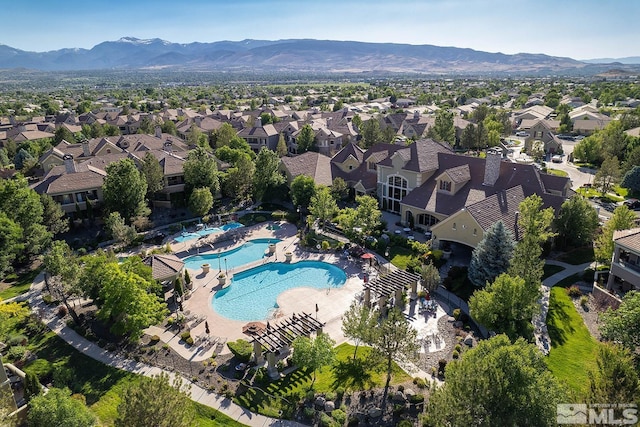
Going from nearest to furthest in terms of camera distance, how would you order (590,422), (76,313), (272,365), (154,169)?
(590,422) < (272,365) < (76,313) < (154,169)

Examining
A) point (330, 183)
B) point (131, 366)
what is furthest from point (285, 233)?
point (131, 366)

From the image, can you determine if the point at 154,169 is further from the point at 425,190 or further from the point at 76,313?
the point at 425,190

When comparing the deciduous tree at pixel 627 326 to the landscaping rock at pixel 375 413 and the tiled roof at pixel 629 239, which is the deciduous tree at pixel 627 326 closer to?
the tiled roof at pixel 629 239

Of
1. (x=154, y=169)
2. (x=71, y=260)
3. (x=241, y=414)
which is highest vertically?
(x=154, y=169)

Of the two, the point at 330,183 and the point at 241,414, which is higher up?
the point at 330,183

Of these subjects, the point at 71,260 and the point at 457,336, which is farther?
the point at 71,260

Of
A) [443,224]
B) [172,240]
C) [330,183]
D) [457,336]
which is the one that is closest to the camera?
[457,336]

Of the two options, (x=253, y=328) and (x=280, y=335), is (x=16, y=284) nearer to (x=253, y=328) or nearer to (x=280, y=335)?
(x=253, y=328)
